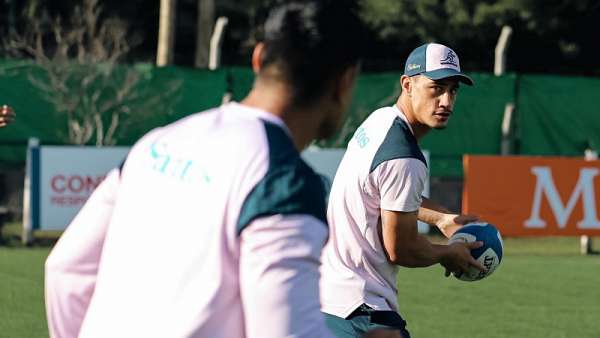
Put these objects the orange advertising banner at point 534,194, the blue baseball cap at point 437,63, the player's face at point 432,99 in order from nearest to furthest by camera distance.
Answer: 1. the player's face at point 432,99
2. the blue baseball cap at point 437,63
3. the orange advertising banner at point 534,194

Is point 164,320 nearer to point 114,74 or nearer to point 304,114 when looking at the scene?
point 304,114

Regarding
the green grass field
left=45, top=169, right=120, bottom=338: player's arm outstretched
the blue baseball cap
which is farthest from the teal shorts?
the green grass field

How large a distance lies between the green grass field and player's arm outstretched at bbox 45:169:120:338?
23.3ft

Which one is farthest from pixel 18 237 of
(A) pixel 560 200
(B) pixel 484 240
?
(B) pixel 484 240

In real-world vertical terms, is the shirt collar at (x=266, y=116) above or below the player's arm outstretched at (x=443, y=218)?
above

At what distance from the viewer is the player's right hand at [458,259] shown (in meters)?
5.73

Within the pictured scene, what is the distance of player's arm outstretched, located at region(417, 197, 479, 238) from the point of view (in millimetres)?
6352

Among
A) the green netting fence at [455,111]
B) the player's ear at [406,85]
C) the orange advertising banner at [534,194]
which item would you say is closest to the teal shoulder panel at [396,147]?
the player's ear at [406,85]

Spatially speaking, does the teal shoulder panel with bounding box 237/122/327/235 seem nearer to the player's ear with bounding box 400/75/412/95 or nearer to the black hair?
the black hair

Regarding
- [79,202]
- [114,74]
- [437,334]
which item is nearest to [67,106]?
[114,74]

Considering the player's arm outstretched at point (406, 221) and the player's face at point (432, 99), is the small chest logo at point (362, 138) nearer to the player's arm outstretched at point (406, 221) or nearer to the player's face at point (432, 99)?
the player's arm outstretched at point (406, 221)

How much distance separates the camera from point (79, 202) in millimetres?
16531

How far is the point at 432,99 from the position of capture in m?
6.39

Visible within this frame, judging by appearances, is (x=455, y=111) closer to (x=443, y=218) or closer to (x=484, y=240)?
(x=443, y=218)
